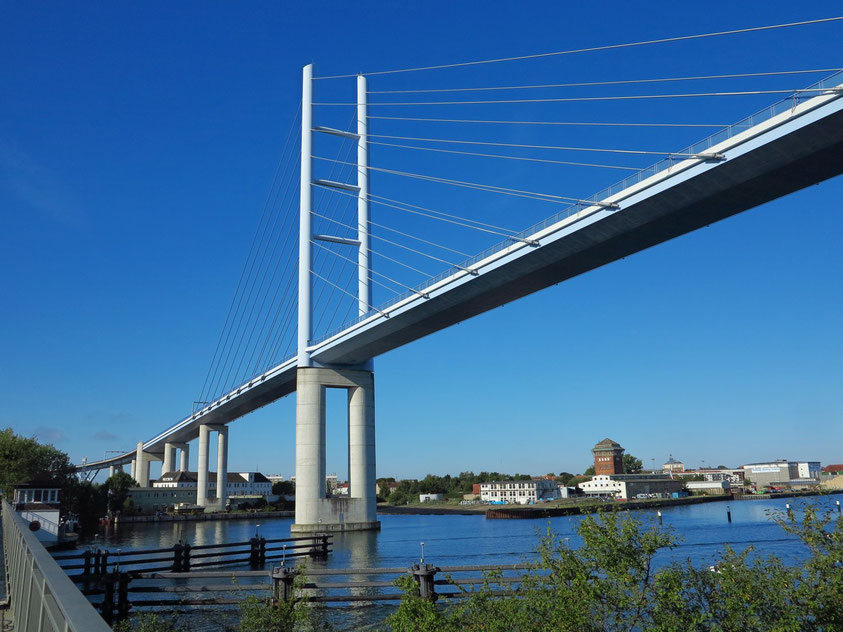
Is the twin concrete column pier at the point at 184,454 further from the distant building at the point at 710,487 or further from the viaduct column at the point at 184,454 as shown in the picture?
the distant building at the point at 710,487

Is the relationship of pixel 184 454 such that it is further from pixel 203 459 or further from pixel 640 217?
pixel 640 217

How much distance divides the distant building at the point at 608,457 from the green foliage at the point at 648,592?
541 feet


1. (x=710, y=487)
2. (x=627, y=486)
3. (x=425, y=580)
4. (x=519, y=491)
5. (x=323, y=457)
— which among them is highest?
(x=323, y=457)

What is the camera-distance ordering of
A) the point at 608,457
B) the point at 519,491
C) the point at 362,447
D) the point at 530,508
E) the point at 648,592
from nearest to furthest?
the point at 648,592
the point at 362,447
the point at 530,508
the point at 519,491
the point at 608,457

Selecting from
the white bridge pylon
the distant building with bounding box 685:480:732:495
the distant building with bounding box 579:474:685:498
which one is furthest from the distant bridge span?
the distant building with bounding box 685:480:732:495

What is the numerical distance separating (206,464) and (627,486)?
93.4 meters

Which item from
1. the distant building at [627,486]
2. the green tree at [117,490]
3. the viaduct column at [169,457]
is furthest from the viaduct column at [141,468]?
the distant building at [627,486]

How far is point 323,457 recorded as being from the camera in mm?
52250

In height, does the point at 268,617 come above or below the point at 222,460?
below

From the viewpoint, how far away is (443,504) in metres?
146

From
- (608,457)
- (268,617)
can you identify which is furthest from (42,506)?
(608,457)

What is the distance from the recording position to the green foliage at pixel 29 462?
210 feet

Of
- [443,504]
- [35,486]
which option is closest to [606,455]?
[443,504]

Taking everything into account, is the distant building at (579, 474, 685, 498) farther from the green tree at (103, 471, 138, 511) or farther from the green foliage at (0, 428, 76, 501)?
the green foliage at (0, 428, 76, 501)
